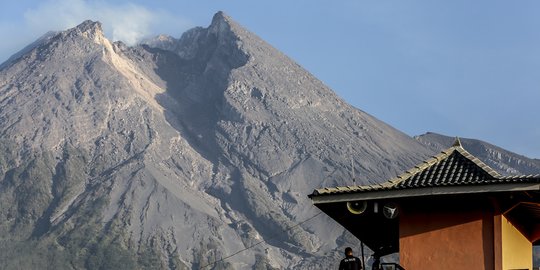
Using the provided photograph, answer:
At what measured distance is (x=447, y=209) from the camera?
22219 mm

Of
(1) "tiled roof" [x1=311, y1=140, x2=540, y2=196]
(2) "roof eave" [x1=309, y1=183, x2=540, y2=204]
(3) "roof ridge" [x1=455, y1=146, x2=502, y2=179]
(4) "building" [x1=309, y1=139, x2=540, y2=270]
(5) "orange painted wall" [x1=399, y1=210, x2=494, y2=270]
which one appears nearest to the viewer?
(2) "roof eave" [x1=309, y1=183, x2=540, y2=204]

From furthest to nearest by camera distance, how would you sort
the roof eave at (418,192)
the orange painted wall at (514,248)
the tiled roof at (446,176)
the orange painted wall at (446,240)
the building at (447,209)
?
the orange painted wall at (514,248) < the orange painted wall at (446,240) < the building at (447,209) < the tiled roof at (446,176) < the roof eave at (418,192)

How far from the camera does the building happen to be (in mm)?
21547

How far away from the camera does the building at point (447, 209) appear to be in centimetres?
2155

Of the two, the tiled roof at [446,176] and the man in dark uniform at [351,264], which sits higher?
the tiled roof at [446,176]

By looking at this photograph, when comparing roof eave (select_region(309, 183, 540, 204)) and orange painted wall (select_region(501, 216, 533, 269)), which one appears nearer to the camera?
roof eave (select_region(309, 183, 540, 204))

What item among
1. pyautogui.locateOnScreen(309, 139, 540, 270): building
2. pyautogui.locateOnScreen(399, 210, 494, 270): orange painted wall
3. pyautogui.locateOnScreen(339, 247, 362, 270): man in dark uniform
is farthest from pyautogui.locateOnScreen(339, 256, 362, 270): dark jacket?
Answer: pyautogui.locateOnScreen(399, 210, 494, 270): orange painted wall

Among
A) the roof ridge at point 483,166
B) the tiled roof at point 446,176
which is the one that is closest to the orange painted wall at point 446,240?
the tiled roof at point 446,176

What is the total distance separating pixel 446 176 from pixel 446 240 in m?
1.50

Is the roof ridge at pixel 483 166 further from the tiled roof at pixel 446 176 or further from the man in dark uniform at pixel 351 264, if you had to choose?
the man in dark uniform at pixel 351 264

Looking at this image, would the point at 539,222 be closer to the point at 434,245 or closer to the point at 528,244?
the point at 528,244

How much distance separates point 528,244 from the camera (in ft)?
88.2

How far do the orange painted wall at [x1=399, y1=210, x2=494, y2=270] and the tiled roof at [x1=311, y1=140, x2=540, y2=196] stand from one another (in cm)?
76

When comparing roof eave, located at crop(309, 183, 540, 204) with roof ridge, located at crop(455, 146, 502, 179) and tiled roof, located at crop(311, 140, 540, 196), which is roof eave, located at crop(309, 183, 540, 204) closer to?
tiled roof, located at crop(311, 140, 540, 196)
